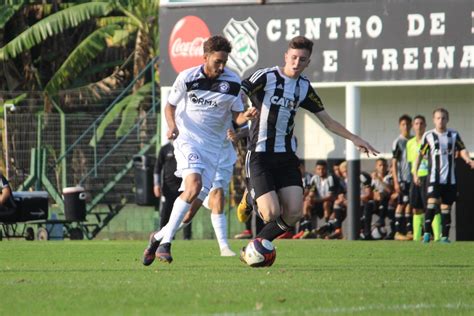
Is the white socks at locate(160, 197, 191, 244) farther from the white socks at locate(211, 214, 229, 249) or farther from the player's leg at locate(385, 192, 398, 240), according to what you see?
the player's leg at locate(385, 192, 398, 240)

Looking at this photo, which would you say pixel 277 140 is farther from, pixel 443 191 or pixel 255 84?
pixel 443 191

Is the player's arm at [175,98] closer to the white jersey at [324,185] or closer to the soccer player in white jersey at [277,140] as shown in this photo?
the soccer player in white jersey at [277,140]

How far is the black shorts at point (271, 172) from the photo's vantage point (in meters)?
12.7

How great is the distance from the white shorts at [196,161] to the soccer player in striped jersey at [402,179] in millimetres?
9641

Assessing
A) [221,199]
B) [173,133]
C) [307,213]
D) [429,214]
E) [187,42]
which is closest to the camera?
[173,133]

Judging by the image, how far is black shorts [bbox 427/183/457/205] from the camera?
2106 centimetres

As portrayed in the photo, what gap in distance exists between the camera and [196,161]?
13352 mm

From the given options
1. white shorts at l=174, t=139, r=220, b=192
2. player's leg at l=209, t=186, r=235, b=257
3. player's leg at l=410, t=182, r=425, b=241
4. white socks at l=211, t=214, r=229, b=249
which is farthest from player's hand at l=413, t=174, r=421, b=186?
white shorts at l=174, t=139, r=220, b=192

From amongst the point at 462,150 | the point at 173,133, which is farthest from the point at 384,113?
the point at 173,133

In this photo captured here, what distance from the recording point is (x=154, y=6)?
32156mm

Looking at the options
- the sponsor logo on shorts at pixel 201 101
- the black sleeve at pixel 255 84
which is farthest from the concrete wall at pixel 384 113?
the black sleeve at pixel 255 84

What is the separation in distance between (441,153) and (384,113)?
4.92 metres

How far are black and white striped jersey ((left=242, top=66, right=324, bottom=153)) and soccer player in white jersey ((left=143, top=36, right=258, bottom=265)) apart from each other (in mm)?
349

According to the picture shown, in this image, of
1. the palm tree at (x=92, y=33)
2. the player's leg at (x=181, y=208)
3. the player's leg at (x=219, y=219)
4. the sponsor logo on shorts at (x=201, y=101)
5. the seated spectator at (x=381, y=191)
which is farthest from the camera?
the palm tree at (x=92, y=33)
